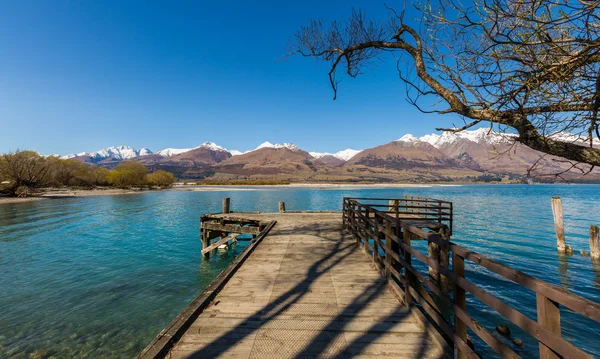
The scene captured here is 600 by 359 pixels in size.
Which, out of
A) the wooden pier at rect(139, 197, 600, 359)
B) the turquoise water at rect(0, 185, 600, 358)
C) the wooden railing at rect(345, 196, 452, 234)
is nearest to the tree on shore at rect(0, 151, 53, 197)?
the turquoise water at rect(0, 185, 600, 358)

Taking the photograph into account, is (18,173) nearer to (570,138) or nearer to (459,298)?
(459,298)

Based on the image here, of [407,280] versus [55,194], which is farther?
[55,194]

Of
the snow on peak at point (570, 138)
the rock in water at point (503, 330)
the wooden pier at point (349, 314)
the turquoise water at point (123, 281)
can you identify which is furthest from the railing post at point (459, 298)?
the rock in water at point (503, 330)

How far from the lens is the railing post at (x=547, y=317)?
2.18m

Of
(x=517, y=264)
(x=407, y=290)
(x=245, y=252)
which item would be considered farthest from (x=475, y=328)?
(x=517, y=264)

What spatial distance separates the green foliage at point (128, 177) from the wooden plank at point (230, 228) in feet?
304

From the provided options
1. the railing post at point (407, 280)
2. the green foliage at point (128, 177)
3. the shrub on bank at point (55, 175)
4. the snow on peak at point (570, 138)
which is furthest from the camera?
the green foliage at point (128, 177)

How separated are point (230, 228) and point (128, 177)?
94.4 meters

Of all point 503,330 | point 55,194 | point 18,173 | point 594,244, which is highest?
point 18,173

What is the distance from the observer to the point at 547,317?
223 centimetres

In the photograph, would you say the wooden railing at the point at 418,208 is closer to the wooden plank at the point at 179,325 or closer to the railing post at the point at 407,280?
the railing post at the point at 407,280

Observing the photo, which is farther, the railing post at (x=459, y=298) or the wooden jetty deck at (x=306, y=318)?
the wooden jetty deck at (x=306, y=318)

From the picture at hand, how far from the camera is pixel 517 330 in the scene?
7.90m

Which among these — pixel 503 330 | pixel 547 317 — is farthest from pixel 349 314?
pixel 503 330
